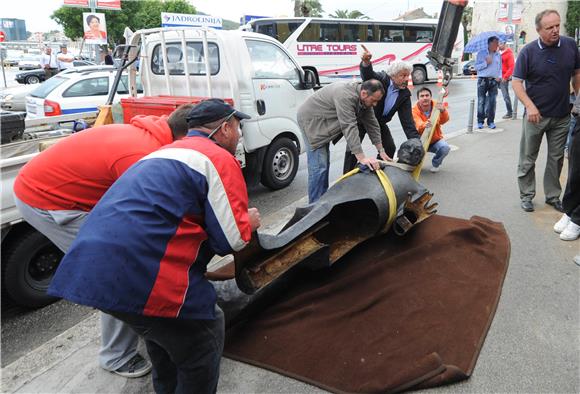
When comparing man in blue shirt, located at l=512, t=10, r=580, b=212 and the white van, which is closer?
man in blue shirt, located at l=512, t=10, r=580, b=212

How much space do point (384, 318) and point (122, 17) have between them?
38978 millimetres

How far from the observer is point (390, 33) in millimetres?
24516

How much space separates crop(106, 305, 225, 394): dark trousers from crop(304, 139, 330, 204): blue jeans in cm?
289

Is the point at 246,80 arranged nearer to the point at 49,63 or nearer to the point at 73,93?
the point at 73,93

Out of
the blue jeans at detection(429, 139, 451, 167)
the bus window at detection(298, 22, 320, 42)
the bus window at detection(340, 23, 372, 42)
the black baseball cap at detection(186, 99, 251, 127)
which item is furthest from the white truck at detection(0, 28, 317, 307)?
the bus window at detection(340, 23, 372, 42)

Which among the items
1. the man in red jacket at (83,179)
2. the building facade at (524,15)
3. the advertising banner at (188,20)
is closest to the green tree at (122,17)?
the advertising banner at (188,20)

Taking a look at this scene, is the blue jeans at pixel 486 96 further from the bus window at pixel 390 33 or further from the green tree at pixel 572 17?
the green tree at pixel 572 17

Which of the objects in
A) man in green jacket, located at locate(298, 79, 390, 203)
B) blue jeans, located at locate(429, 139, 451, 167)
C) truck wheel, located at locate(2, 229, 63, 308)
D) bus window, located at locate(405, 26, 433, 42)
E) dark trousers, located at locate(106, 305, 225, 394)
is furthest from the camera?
bus window, located at locate(405, 26, 433, 42)

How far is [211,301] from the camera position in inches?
78.3

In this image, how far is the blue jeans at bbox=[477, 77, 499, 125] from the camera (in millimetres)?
9777

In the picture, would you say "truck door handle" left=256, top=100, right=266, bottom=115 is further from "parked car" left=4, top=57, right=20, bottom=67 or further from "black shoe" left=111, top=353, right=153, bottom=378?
"parked car" left=4, top=57, right=20, bottom=67

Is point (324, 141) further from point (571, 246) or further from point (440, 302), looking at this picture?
point (571, 246)

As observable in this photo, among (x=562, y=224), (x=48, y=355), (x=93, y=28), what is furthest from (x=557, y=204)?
(x=93, y=28)

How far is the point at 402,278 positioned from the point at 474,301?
1.80 ft
